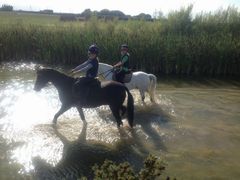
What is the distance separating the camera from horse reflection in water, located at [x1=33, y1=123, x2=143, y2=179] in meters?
7.29

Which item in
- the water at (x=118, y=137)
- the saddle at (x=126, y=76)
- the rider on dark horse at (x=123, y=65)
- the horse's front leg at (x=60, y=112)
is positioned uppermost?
the rider on dark horse at (x=123, y=65)

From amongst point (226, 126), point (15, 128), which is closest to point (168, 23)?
point (226, 126)

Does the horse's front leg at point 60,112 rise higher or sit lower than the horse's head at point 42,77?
lower

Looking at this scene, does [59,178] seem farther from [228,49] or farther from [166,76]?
[228,49]

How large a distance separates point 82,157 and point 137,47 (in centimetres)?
1006

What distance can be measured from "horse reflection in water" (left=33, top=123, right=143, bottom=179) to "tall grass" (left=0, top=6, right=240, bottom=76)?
8.69m

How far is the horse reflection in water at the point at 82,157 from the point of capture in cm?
729

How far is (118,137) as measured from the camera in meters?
9.21

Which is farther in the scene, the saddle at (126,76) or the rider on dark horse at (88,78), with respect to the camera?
the saddle at (126,76)

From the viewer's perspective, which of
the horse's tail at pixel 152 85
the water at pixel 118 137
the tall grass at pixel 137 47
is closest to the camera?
the water at pixel 118 137

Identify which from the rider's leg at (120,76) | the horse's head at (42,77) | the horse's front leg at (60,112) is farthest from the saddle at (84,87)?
the rider's leg at (120,76)

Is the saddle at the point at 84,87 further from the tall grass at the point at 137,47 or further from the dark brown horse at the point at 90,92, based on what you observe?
the tall grass at the point at 137,47

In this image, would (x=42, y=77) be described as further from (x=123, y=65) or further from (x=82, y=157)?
(x=123, y=65)

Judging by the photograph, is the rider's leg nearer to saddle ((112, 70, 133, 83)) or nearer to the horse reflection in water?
saddle ((112, 70, 133, 83))
